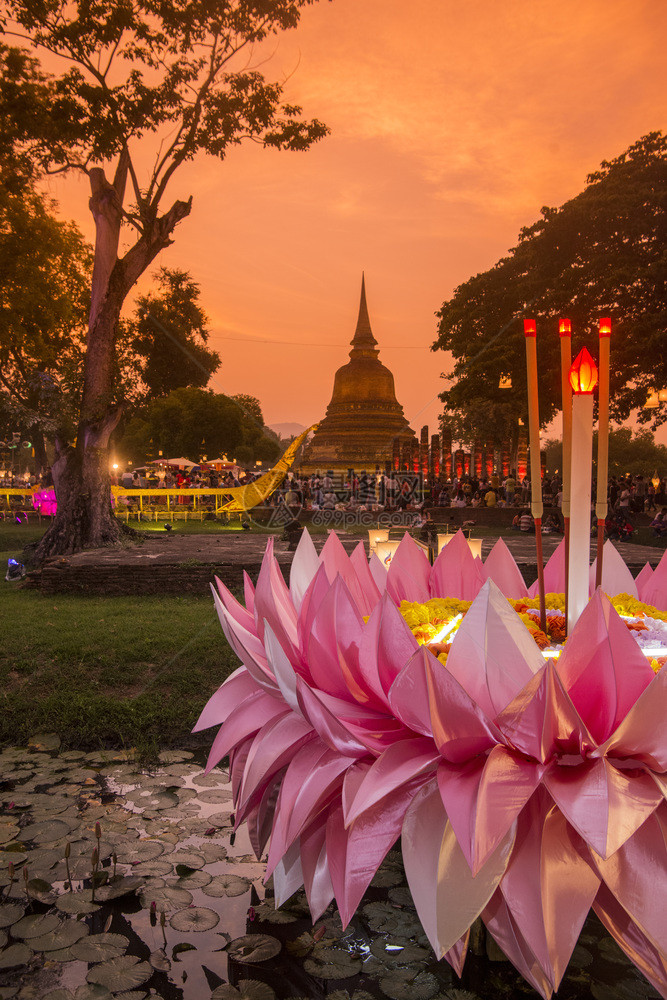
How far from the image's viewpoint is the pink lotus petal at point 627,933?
3.43 ft

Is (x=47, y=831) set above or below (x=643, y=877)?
below

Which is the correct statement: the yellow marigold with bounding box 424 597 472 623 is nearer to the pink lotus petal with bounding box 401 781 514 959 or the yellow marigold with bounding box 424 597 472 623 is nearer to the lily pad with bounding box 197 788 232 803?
the pink lotus petal with bounding box 401 781 514 959

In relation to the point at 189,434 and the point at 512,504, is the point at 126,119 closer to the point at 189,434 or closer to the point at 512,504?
the point at 512,504

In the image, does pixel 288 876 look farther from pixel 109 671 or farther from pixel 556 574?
pixel 109 671

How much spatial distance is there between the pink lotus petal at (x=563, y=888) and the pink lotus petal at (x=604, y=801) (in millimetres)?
74

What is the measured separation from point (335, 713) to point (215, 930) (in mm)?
1085

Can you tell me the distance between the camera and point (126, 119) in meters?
10.3

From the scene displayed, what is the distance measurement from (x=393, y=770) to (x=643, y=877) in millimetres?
347

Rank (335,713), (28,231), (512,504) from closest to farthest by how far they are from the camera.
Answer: (335,713)
(28,231)
(512,504)

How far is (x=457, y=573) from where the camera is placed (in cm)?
205

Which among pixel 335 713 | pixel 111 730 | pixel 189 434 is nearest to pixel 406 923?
pixel 335 713

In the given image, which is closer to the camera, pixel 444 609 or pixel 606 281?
pixel 444 609

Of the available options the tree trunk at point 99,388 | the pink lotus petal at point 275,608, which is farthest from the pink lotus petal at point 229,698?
the tree trunk at point 99,388

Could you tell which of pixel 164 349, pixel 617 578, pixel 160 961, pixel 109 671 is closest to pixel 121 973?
pixel 160 961
